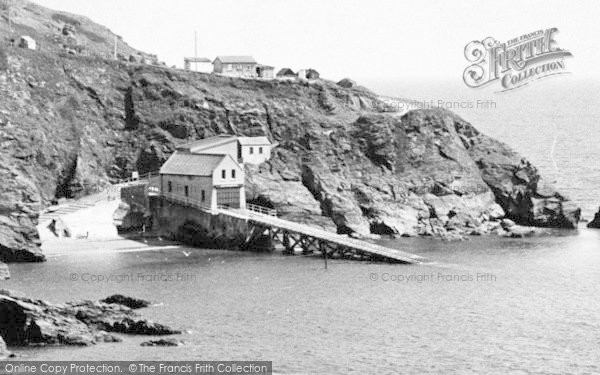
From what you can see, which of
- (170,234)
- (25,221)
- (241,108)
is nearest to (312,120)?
(241,108)

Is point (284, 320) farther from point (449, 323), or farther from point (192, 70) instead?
point (192, 70)

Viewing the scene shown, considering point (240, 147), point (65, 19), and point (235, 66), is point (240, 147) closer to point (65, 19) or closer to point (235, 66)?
point (235, 66)

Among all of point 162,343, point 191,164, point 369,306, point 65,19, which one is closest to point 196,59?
point 191,164

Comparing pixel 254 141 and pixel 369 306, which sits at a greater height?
pixel 254 141

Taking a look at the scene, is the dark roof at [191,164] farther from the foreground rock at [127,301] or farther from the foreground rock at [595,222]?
the foreground rock at [595,222]

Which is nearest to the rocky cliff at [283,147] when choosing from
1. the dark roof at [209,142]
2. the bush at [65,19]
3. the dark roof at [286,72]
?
the dark roof at [209,142]

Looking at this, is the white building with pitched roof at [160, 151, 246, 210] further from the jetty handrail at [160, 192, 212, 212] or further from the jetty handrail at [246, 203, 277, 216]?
the jetty handrail at [246, 203, 277, 216]
